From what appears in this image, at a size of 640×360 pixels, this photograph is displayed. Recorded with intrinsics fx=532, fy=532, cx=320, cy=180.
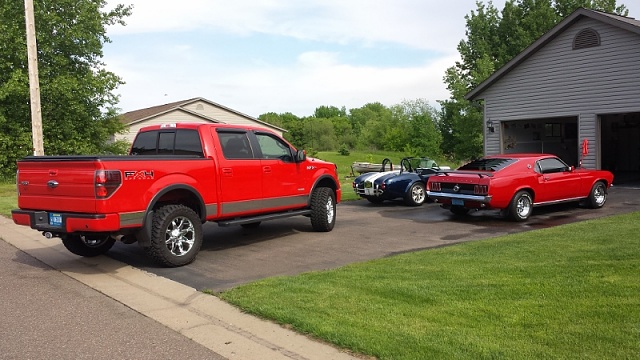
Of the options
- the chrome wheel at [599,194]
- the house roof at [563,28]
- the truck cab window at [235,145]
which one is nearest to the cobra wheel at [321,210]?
the truck cab window at [235,145]

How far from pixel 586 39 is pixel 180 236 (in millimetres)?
16513

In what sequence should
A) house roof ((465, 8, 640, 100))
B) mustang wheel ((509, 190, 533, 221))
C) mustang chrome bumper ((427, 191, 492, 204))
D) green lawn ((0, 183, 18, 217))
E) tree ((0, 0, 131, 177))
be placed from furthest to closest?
tree ((0, 0, 131, 177)) → house roof ((465, 8, 640, 100)) → green lawn ((0, 183, 18, 217)) → mustang wheel ((509, 190, 533, 221)) → mustang chrome bumper ((427, 191, 492, 204))

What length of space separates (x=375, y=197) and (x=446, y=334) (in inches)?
420

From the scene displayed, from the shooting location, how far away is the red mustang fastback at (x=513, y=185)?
11234mm

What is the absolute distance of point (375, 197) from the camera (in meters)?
15.0

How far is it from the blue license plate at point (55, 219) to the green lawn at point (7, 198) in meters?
8.36

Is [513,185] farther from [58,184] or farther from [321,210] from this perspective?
[58,184]

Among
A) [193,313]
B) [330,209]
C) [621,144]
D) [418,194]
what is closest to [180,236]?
[193,313]

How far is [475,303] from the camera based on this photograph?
5164 mm

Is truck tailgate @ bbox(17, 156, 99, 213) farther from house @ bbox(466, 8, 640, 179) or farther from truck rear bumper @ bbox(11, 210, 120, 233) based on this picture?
house @ bbox(466, 8, 640, 179)

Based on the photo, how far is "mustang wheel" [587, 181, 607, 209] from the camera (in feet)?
43.1

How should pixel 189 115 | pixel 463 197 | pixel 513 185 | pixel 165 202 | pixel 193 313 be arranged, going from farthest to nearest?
pixel 189 115, pixel 463 197, pixel 513 185, pixel 165 202, pixel 193 313

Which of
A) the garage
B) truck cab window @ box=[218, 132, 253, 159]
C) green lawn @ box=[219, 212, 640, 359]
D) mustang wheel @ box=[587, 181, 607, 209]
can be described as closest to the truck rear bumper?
green lawn @ box=[219, 212, 640, 359]

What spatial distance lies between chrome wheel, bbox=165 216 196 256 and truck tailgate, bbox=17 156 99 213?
1177 millimetres
